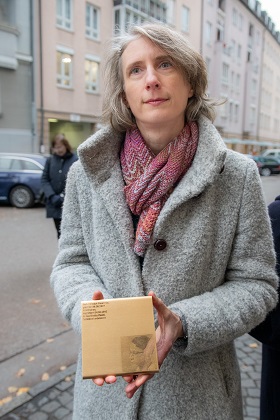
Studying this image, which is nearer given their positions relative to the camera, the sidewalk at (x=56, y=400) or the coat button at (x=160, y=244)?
the coat button at (x=160, y=244)

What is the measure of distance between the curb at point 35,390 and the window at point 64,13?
19604 mm

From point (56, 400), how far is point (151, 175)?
2073 millimetres

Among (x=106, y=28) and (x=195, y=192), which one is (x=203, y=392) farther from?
(x=106, y=28)

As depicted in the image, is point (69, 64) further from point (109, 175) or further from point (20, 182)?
point (109, 175)

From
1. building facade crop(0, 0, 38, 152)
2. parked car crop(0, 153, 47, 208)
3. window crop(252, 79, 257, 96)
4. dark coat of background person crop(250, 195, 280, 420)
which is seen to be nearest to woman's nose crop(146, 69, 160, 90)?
dark coat of background person crop(250, 195, 280, 420)

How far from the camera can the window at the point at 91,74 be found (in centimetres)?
2089

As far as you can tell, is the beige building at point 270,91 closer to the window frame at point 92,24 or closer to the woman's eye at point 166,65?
the window frame at point 92,24

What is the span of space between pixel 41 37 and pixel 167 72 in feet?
63.2

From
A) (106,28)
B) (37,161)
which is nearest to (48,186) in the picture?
(37,161)

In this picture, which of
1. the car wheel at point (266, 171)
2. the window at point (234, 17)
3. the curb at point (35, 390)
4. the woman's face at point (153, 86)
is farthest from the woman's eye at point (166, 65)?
the window at point (234, 17)

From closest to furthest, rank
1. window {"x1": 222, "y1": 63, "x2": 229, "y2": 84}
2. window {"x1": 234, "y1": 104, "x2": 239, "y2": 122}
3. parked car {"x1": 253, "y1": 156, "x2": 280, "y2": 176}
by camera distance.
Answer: parked car {"x1": 253, "y1": 156, "x2": 280, "y2": 176} → window {"x1": 222, "y1": 63, "x2": 229, "y2": 84} → window {"x1": 234, "y1": 104, "x2": 239, "y2": 122}

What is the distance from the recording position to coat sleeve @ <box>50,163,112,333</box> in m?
1.33

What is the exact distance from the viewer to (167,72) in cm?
132

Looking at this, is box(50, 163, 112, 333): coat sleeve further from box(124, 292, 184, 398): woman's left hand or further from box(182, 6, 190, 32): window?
box(182, 6, 190, 32): window
